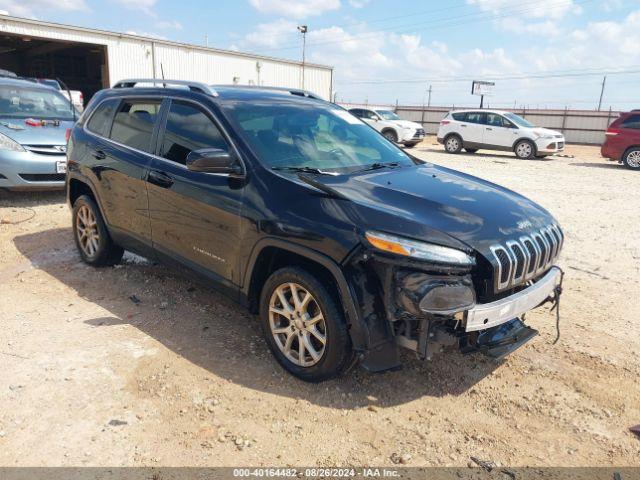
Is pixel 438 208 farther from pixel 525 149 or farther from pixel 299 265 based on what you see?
pixel 525 149

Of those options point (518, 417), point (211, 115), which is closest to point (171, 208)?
point (211, 115)

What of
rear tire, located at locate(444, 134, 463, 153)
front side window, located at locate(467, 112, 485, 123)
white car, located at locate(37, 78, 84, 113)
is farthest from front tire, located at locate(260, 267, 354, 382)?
rear tire, located at locate(444, 134, 463, 153)

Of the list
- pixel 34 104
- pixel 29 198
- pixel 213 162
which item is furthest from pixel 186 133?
pixel 34 104

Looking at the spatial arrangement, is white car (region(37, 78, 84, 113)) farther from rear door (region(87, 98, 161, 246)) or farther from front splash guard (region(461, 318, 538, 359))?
front splash guard (region(461, 318, 538, 359))

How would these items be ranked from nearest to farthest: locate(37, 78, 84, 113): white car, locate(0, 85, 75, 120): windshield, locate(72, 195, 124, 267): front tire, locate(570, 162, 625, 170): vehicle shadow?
1. locate(72, 195, 124, 267): front tire
2. locate(0, 85, 75, 120): windshield
3. locate(37, 78, 84, 113): white car
4. locate(570, 162, 625, 170): vehicle shadow

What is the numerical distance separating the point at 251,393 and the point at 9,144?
644 centimetres

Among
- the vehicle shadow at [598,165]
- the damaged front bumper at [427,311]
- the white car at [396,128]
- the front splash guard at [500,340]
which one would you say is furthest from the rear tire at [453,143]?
the damaged front bumper at [427,311]

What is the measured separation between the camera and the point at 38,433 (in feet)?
8.91

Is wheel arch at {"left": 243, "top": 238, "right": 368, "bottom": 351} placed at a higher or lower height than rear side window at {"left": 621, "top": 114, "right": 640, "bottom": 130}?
lower

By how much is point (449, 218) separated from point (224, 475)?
182cm

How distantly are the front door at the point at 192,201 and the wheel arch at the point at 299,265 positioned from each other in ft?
0.55

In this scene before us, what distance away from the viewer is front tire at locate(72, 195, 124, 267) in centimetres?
493

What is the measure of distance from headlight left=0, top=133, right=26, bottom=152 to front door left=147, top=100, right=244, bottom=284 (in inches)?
183

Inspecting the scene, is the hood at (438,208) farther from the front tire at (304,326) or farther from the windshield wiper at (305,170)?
the front tire at (304,326)
